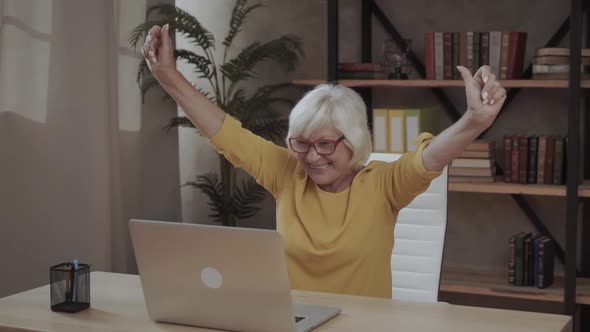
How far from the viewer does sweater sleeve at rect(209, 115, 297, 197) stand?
2.63 m

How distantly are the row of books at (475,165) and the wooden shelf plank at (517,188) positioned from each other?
0.13 feet

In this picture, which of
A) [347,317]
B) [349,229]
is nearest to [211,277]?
[347,317]

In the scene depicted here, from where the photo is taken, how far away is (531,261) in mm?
4020

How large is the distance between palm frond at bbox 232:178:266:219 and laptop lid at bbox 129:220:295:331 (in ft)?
8.10

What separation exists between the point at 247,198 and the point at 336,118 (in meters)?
2.13

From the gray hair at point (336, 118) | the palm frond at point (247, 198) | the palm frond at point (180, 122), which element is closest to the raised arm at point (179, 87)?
the gray hair at point (336, 118)

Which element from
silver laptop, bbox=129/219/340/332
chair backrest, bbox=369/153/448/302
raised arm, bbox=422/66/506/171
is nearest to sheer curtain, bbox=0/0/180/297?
chair backrest, bbox=369/153/448/302

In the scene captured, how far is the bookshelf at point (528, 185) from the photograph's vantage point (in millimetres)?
3794

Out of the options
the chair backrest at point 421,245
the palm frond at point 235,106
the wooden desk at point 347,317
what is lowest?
the wooden desk at point 347,317

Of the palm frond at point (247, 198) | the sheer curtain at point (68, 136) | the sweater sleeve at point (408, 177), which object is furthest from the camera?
the palm frond at point (247, 198)

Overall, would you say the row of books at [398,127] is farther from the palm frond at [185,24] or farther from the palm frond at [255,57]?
the palm frond at [185,24]

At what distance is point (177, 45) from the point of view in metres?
4.80

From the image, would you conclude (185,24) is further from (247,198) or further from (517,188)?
(517,188)

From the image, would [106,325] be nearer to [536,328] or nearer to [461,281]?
[536,328]
